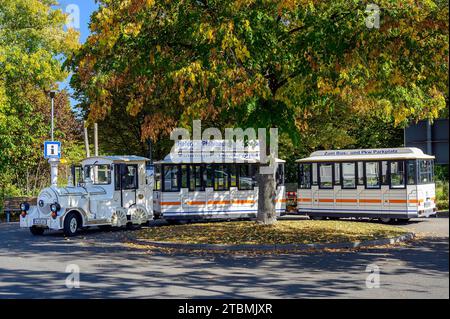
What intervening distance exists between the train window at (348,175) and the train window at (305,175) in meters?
1.53

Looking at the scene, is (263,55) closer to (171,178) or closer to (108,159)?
(108,159)

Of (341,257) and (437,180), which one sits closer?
(341,257)

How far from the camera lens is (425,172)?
21.5m

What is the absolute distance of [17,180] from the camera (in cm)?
3372

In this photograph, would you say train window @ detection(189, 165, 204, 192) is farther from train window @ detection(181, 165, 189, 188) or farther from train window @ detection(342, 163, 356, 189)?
train window @ detection(342, 163, 356, 189)

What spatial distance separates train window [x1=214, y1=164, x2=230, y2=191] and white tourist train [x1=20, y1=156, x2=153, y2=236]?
2593mm

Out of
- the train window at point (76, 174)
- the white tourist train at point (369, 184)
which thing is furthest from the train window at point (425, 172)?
the train window at point (76, 174)

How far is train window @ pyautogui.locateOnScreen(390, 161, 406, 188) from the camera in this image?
20.8m

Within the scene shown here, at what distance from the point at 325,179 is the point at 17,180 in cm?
1984

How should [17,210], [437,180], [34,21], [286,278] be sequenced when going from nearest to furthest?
[286,278], [17,210], [437,180], [34,21]

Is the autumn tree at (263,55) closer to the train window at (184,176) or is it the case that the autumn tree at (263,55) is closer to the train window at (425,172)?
the train window at (425,172)

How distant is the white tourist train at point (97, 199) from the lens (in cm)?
1869
